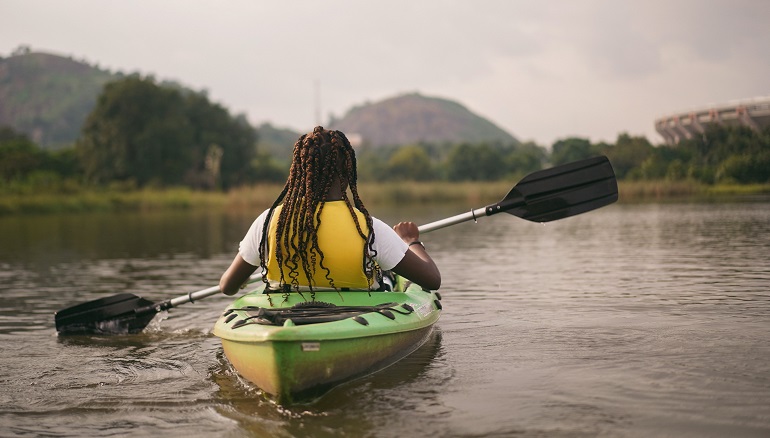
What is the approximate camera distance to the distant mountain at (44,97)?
15250 cm

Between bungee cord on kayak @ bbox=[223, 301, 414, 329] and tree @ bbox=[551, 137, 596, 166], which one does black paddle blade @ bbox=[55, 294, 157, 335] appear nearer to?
bungee cord on kayak @ bbox=[223, 301, 414, 329]

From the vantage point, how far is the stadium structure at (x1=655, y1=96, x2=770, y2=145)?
12070mm

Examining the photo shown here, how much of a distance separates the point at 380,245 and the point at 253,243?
772mm

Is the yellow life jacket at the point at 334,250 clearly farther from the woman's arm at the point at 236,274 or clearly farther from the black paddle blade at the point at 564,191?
the black paddle blade at the point at 564,191

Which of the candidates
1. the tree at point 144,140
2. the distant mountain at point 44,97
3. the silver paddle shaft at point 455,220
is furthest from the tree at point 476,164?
the distant mountain at point 44,97

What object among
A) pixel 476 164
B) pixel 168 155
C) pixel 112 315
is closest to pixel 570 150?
pixel 112 315

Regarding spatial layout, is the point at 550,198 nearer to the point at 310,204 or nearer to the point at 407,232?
the point at 407,232

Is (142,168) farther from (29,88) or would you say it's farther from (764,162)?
(29,88)

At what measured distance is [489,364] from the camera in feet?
17.1

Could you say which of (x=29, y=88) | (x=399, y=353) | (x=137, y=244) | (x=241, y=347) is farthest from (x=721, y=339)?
(x=29, y=88)

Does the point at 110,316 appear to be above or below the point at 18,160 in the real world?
below

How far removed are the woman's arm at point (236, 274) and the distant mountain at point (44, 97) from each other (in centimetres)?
14500

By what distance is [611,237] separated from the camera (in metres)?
14.7

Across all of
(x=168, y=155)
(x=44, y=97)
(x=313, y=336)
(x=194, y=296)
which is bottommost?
(x=194, y=296)
